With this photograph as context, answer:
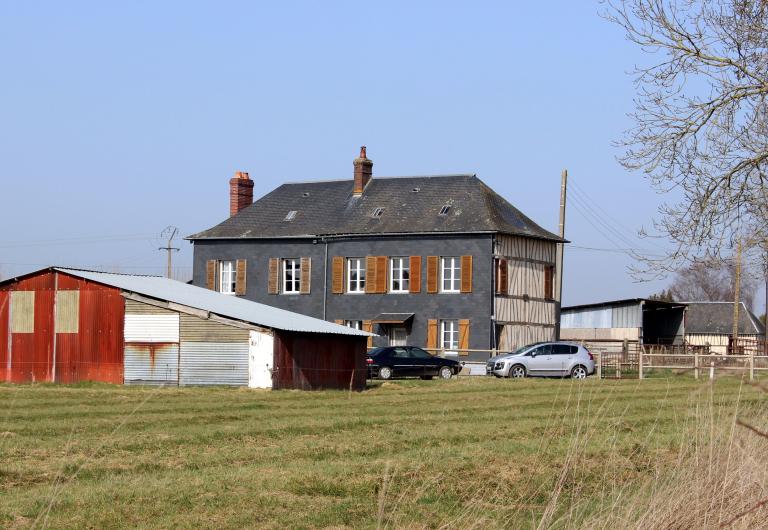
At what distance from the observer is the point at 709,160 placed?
1852 cm

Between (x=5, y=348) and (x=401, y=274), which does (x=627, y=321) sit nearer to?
(x=401, y=274)

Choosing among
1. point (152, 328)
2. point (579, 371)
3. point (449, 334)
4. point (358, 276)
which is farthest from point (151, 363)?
point (358, 276)

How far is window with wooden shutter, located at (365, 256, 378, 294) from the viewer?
57562 mm

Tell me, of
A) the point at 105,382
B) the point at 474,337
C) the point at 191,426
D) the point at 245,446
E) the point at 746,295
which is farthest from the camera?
the point at 746,295

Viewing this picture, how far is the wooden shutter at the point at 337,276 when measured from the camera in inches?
2293

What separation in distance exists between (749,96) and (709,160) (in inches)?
42.6

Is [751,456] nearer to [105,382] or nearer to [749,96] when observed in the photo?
[749,96]

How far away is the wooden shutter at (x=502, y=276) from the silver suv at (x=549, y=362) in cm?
910

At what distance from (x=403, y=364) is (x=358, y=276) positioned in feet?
41.7

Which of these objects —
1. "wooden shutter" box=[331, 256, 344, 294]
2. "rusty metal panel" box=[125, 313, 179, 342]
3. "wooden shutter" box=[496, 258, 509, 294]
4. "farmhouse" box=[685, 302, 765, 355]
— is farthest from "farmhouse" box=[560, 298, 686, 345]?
"rusty metal panel" box=[125, 313, 179, 342]

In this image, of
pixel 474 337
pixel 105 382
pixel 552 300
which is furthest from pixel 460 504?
pixel 552 300

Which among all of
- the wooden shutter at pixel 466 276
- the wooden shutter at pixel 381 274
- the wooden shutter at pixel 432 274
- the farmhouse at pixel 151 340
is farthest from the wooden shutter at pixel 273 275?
the farmhouse at pixel 151 340

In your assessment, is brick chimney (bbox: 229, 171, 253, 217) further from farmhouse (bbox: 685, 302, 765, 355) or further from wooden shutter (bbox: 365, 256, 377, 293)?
farmhouse (bbox: 685, 302, 765, 355)

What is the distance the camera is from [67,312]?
3756 centimetres
